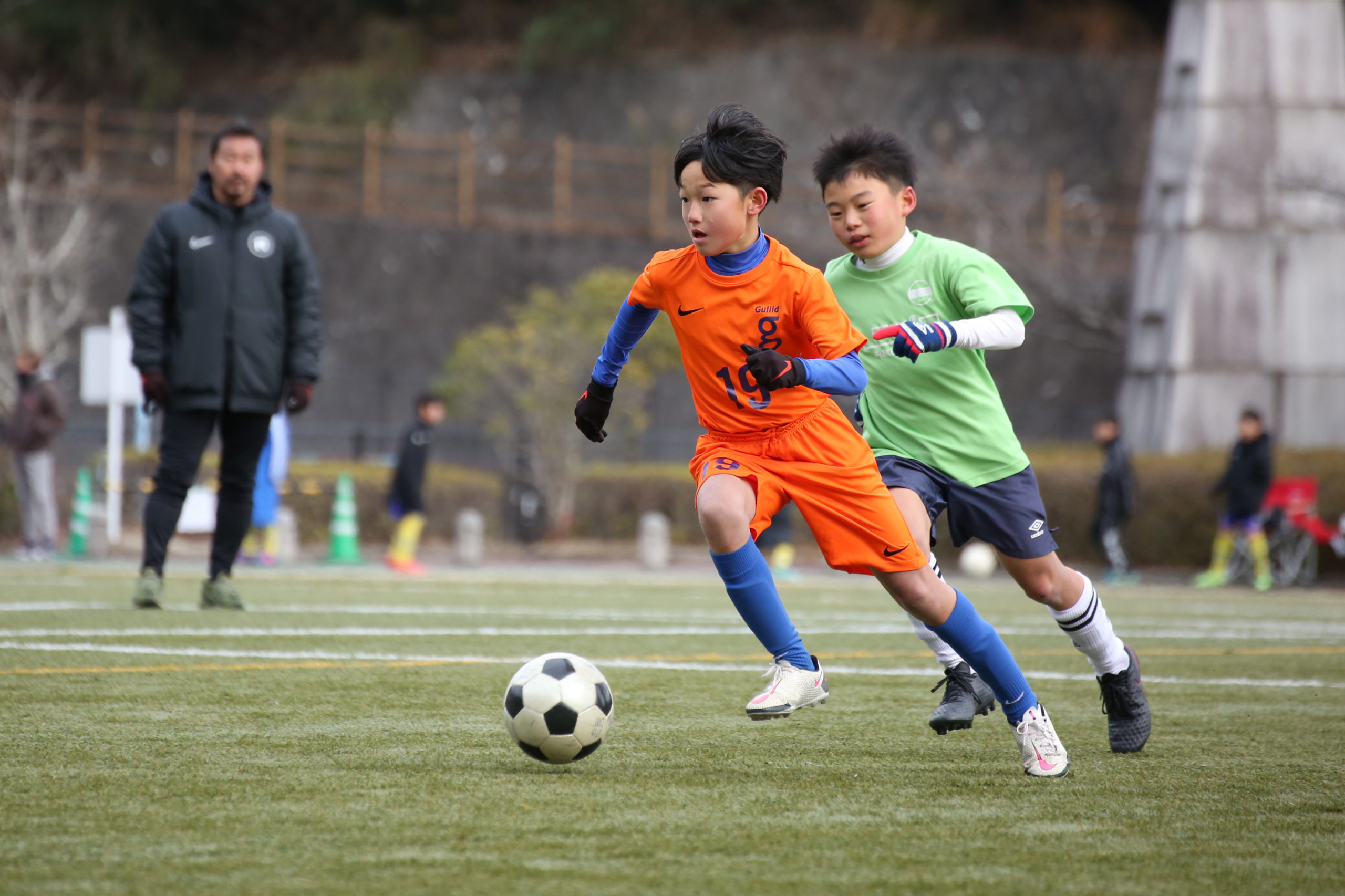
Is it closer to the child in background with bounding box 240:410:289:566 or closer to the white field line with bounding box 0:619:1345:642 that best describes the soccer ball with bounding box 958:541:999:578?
the white field line with bounding box 0:619:1345:642

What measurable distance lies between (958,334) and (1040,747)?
1149mm

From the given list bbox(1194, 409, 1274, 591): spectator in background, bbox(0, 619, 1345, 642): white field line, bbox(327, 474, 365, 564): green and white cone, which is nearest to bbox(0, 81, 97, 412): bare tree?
bbox(327, 474, 365, 564): green and white cone

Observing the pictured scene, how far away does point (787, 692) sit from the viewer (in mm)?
4195

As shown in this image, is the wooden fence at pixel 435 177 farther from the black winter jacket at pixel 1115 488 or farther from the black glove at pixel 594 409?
the black glove at pixel 594 409

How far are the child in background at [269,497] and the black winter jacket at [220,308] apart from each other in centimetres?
598

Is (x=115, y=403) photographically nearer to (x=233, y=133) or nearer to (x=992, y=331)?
(x=233, y=133)

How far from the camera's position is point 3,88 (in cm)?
3456

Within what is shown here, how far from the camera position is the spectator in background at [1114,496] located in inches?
671

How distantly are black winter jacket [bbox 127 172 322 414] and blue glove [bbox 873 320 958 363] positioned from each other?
13.8ft

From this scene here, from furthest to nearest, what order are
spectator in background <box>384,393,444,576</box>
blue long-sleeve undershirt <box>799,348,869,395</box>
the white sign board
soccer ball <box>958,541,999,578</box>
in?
1. soccer ball <box>958,541,999,578</box>
2. the white sign board
3. spectator in background <box>384,393,444,576</box>
4. blue long-sleeve undershirt <box>799,348,869,395</box>

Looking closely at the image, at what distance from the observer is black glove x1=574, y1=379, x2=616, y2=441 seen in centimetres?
457

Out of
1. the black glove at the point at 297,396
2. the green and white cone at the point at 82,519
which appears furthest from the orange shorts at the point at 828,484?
the green and white cone at the point at 82,519

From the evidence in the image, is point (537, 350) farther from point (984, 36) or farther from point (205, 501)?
point (984, 36)

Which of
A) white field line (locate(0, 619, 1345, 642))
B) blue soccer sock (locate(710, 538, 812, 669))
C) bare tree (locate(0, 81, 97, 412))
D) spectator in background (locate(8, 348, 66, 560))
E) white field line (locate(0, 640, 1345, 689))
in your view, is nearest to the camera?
blue soccer sock (locate(710, 538, 812, 669))
